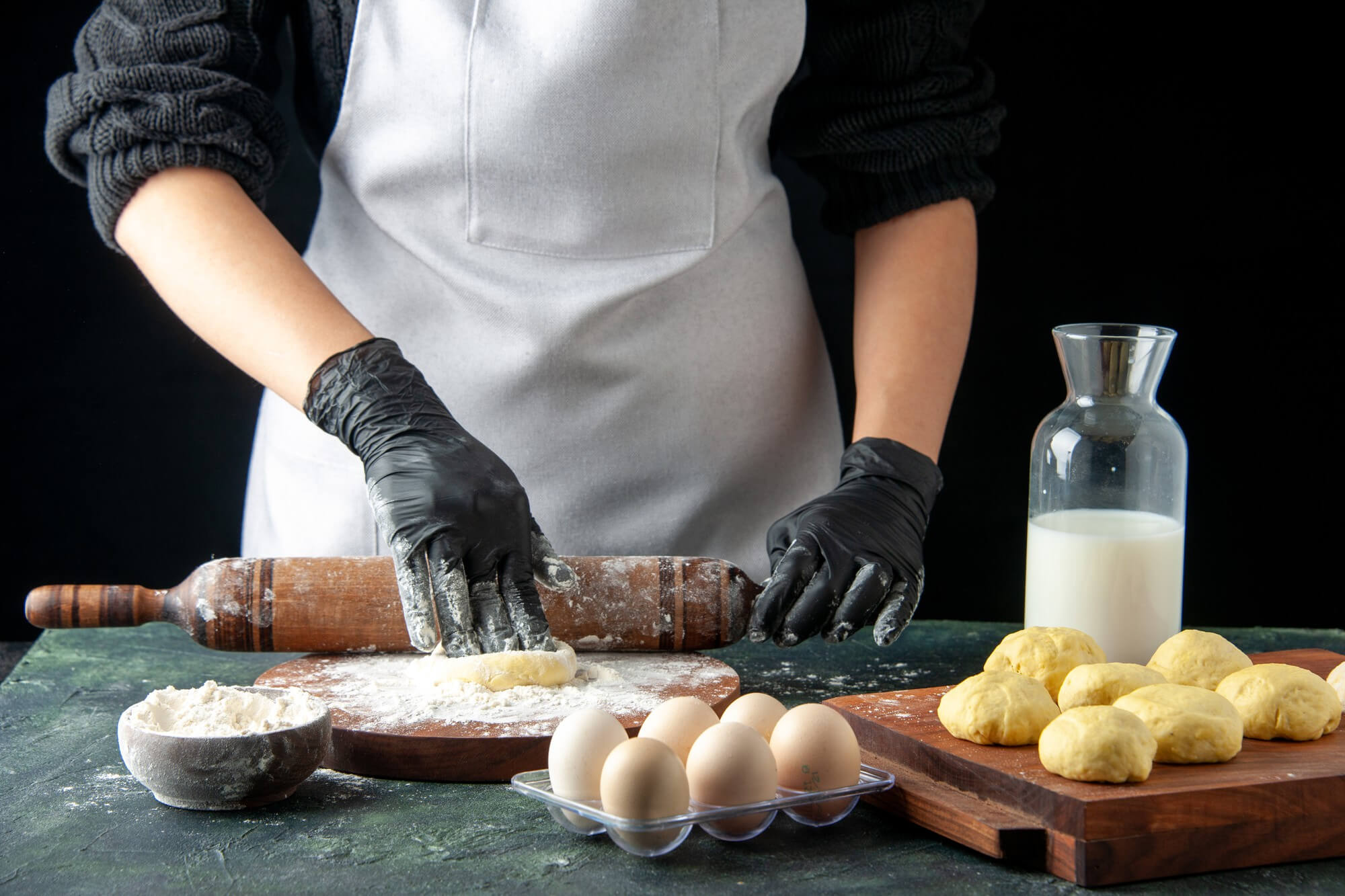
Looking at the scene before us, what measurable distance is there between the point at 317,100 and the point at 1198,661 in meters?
1.64

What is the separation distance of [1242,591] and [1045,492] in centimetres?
188

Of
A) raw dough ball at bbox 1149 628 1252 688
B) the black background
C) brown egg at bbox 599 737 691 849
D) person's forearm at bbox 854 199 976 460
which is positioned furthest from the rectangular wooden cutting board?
the black background

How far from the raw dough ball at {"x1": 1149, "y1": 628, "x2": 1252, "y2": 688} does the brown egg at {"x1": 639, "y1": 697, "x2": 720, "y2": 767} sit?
1.68 ft

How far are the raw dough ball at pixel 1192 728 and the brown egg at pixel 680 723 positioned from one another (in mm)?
377

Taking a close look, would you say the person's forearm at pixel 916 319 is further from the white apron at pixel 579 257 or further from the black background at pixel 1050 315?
the black background at pixel 1050 315

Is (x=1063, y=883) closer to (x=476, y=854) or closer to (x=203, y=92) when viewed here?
(x=476, y=854)

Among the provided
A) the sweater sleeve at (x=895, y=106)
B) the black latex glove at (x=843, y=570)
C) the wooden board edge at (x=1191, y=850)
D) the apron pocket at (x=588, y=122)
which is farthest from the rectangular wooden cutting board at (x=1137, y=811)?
the sweater sleeve at (x=895, y=106)

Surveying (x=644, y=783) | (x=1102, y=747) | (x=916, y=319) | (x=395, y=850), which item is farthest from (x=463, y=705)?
(x=916, y=319)

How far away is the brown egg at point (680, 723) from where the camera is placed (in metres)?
1.14

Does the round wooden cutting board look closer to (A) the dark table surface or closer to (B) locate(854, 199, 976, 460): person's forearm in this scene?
(A) the dark table surface

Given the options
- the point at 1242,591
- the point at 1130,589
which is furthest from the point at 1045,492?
the point at 1242,591

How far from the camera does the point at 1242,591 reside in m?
3.20

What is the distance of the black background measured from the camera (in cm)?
302

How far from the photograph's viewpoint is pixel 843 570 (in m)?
1.74
